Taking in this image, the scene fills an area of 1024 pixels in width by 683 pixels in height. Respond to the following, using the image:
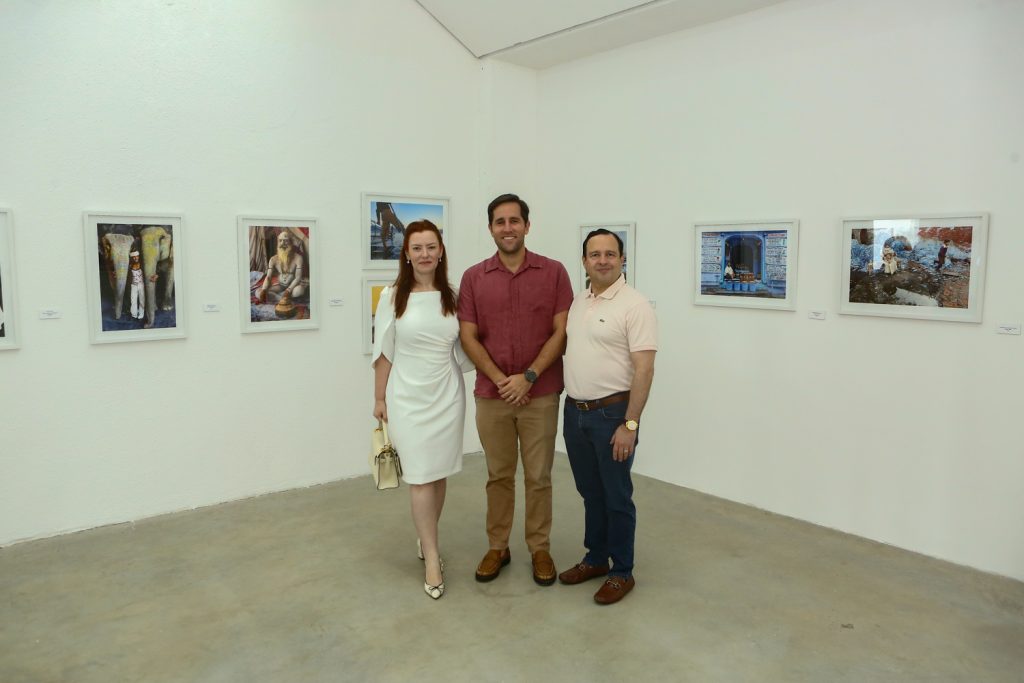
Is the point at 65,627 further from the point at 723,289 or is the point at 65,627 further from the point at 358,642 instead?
the point at 723,289

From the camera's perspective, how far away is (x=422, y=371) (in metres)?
4.53

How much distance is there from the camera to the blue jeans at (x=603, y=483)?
4.36m

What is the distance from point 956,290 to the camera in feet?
16.7

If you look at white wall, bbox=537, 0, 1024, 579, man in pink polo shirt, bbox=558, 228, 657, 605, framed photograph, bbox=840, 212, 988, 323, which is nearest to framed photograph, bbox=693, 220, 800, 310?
white wall, bbox=537, 0, 1024, 579

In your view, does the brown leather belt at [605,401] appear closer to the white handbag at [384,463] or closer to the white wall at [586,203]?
the white handbag at [384,463]

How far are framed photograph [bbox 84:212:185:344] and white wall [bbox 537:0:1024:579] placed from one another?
156 inches

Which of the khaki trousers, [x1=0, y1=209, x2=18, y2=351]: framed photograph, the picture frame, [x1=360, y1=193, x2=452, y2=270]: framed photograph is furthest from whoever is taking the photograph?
[x1=360, y1=193, x2=452, y2=270]: framed photograph

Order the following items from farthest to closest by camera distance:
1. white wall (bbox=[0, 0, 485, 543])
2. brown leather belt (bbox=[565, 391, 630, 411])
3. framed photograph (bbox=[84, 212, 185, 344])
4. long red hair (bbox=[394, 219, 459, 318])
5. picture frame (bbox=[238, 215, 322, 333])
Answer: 1. picture frame (bbox=[238, 215, 322, 333])
2. framed photograph (bbox=[84, 212, 185, 344])
3. white wall (bbox=[0, 0, 485, 543])
4. long red hair (bbox=[394, 219, 459, 318])
5. brown leather belt (bbox=[565, 391, 630, 411])

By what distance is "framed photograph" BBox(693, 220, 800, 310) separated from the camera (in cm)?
600

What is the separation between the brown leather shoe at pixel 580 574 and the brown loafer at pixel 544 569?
0.07 meters

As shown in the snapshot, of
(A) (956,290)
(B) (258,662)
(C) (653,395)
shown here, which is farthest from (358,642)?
(A) (956,290)

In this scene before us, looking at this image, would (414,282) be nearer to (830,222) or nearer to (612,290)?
(612,290)

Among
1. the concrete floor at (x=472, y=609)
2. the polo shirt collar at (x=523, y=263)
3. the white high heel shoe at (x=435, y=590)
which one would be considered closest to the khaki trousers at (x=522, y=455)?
the concrete floor at (x=472, y=609)

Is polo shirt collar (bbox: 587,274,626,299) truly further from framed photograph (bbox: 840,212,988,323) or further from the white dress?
framed photograph (bbox: 840,212,988,323)
